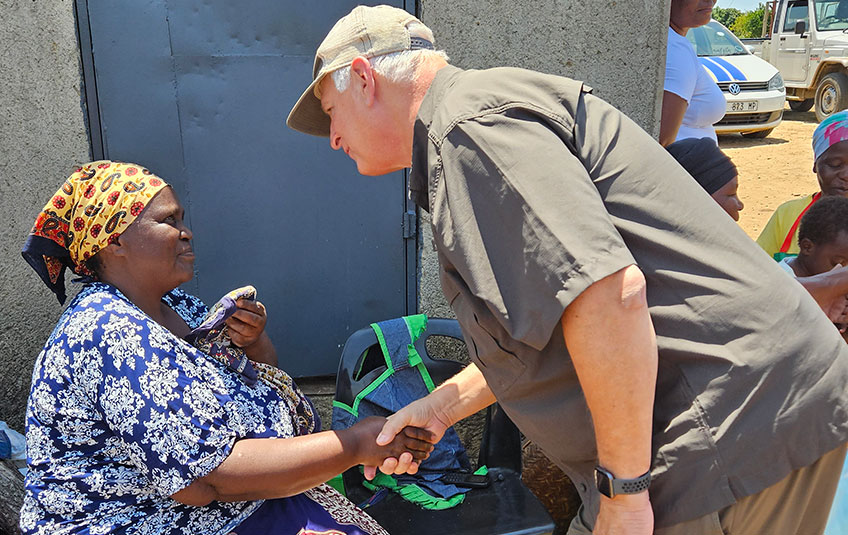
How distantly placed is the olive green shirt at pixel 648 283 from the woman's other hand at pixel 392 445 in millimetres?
700

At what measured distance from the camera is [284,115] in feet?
11.4

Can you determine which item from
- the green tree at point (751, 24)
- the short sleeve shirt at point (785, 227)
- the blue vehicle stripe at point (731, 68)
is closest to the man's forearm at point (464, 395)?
the short sleeve shirt at point (785, 227)

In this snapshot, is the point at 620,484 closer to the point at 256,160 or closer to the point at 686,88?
the point at 256,160

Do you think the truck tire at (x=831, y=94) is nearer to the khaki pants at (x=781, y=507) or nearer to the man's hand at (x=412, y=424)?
the man's hand at (x=412, y=424)

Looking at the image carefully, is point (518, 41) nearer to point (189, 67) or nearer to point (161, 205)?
point (189, 67)

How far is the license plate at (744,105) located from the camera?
1237 centimetres

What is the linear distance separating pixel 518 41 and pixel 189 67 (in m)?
1.62

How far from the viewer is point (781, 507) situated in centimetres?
143

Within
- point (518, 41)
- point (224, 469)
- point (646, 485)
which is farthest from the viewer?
point (518, 41)

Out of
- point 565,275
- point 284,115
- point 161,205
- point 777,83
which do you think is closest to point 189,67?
point 284,115

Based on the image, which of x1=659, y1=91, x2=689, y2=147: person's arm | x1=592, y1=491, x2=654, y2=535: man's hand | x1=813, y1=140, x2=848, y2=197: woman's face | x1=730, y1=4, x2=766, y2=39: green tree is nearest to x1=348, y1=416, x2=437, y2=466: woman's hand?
x1=592, y1=491, x2=654, y2=535: man's hand

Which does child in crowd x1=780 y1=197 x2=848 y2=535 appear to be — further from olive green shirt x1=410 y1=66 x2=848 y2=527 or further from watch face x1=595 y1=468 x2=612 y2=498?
watch face x1=595 y1=468 x2=612 y2=498

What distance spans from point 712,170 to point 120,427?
254 cm

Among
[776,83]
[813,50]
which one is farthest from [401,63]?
[813,50]
